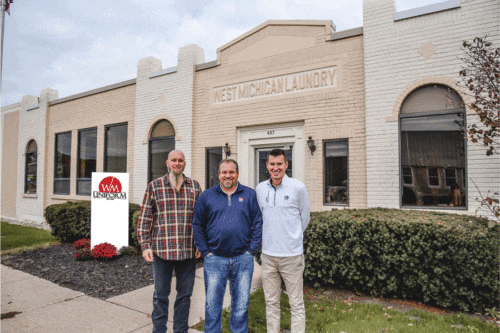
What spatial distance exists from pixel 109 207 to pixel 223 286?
514cm

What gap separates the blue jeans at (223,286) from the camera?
2.95m

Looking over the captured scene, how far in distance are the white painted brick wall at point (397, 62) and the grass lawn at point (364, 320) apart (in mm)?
2837

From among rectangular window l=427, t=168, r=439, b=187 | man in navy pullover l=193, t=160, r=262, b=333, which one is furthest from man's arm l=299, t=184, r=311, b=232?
rectangular window l=427, t=168, r=439, b=187

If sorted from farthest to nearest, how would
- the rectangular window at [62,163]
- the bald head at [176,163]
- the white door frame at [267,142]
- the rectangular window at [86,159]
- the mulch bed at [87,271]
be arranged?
the rectangular window at [62,163], the rectangular window at [86,159], the white door frame at [267,142], the mulch bed at [87,271], the bald head at [176,163]

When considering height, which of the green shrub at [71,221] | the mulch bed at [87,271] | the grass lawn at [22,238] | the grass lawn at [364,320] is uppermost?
the green shrub at [71,221]

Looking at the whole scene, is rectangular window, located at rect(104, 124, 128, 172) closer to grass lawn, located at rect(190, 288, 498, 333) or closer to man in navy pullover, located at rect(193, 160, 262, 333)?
grass lawn, located at rect(190, 288, 498, 333)

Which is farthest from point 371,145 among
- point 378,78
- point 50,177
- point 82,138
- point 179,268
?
point 50,177

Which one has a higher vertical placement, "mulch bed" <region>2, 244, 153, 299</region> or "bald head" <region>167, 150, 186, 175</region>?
"bald head" <region>167, 150, 186, 175</region>

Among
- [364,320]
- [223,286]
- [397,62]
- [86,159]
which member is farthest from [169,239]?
[86,159]

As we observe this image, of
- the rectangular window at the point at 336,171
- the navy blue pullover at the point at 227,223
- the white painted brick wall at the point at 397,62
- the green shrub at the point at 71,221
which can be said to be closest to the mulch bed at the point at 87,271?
the green shrub at the point at 71,221

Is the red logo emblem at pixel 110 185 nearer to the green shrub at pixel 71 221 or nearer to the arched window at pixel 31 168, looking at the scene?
the green shrub at pixel 71 221

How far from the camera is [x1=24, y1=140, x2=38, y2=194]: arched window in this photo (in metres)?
14.2

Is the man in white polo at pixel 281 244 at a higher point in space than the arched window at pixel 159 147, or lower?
lower

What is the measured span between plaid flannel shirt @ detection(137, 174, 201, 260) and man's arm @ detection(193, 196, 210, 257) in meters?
0.20
